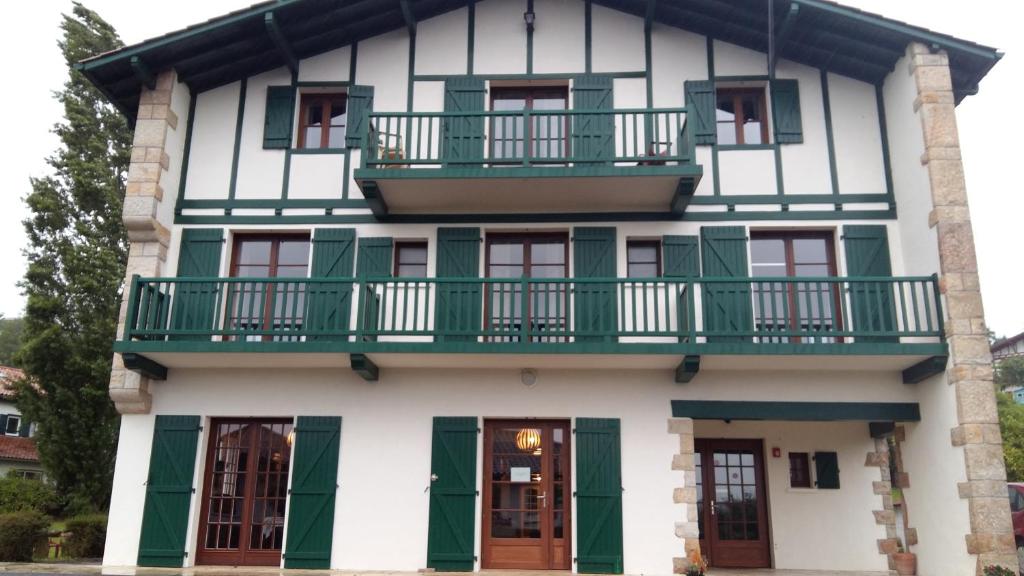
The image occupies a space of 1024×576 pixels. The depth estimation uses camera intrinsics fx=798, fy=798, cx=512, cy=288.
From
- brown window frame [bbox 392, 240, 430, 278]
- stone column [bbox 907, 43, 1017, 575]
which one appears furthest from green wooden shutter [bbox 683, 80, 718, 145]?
brown window frame [bbox 392, 240, 430, 278]

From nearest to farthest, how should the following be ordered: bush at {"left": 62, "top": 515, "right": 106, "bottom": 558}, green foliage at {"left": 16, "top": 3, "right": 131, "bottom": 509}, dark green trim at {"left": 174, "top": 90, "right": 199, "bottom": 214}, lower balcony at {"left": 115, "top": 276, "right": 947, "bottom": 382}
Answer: lower balcony at {"left": 115, "top": 276, "right": 947, "bottom": 382}
dark green trim at {"left": 174, "top": 90, "right": 199, "bottom": 214}
bush at {"left": 62, "top": 515, "right": 106, "bottom": 558}
green foliage at {"left": 16, "top": 3, "right": 131, "bottom": 509}

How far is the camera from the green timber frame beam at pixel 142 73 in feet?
38.3

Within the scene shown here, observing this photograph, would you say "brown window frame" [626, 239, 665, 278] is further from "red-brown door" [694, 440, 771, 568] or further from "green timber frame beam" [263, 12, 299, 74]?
"green timber frame beam" [263, 12, 299, 74]

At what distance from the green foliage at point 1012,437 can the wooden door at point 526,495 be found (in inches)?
426

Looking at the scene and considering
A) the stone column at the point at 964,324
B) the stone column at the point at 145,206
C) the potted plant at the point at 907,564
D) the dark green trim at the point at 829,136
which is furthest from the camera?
the dark green trim at the point at 829,136

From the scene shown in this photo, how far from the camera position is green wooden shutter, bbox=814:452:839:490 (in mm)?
12203

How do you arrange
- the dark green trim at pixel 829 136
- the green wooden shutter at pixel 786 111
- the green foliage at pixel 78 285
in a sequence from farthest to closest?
the green foliage at pixel 78 285
the green wooden shutter at pixel 786 111
the dark green trim at pixel 829 136

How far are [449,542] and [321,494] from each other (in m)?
1.88

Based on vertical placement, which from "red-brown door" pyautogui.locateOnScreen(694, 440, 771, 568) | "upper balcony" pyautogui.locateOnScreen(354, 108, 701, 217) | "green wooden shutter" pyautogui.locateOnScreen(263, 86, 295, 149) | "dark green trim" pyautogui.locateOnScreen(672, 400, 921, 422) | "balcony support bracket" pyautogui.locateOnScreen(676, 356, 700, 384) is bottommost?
"red-brown door" pyautogui.locateOnScreen(694, 440, 771, 568)

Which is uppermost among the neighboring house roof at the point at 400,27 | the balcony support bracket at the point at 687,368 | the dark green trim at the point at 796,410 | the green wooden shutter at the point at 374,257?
the neighboring house roof at the point at 400,27

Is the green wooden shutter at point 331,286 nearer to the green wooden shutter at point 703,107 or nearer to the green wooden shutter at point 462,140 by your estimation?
the green wooden shutter at point 462,140

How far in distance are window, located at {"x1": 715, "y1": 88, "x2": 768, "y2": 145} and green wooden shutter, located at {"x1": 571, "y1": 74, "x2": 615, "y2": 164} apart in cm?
178

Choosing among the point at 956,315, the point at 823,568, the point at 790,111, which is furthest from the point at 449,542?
the point at 790,111

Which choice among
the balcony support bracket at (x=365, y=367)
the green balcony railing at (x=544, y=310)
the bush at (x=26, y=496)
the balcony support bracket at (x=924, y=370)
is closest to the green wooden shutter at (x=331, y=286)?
the green balcony railing at (x=544, y=310)
